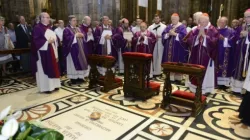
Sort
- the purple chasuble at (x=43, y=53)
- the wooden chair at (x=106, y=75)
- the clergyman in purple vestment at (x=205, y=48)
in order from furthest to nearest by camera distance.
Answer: the wooden chair at (x=106, y=75), the purple chasuble at (x=43, y=53), the clergyman in purple vestment at (x=205, y=48)

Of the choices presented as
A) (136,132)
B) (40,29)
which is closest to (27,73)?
(40,29)

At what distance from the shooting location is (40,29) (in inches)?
204

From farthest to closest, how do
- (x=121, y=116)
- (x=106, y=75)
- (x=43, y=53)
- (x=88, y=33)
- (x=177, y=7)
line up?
(x=177, y=7) < (x=88, y=33) < (x=106, y=75) < (x=43, y=53) < (x=121, y=116)

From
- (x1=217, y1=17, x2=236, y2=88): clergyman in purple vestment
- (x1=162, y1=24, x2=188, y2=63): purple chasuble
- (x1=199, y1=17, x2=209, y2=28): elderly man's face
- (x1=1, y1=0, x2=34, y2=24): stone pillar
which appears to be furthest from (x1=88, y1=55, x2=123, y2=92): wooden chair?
(x1=1, y1=0, x2=34, y2=24): stone pillar

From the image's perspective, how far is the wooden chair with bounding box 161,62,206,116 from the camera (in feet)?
12.5

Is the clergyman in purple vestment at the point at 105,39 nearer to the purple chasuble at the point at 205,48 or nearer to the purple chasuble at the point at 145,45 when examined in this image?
the purple chasuble at the point at 145,45

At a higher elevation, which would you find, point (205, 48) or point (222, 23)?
point (222, 23)

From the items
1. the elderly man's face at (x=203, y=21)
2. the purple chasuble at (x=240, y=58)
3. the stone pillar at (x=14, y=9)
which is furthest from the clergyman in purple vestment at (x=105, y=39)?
the stone pillar at (x=14, y=9)

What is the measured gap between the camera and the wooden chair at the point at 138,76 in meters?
4.54

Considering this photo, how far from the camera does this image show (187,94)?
14.0ft

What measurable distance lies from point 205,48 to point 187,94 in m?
1.27

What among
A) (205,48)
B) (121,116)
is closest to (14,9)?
(121,116)

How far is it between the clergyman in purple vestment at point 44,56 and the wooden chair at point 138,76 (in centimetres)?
192

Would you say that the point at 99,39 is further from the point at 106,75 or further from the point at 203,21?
the point at 203,21
